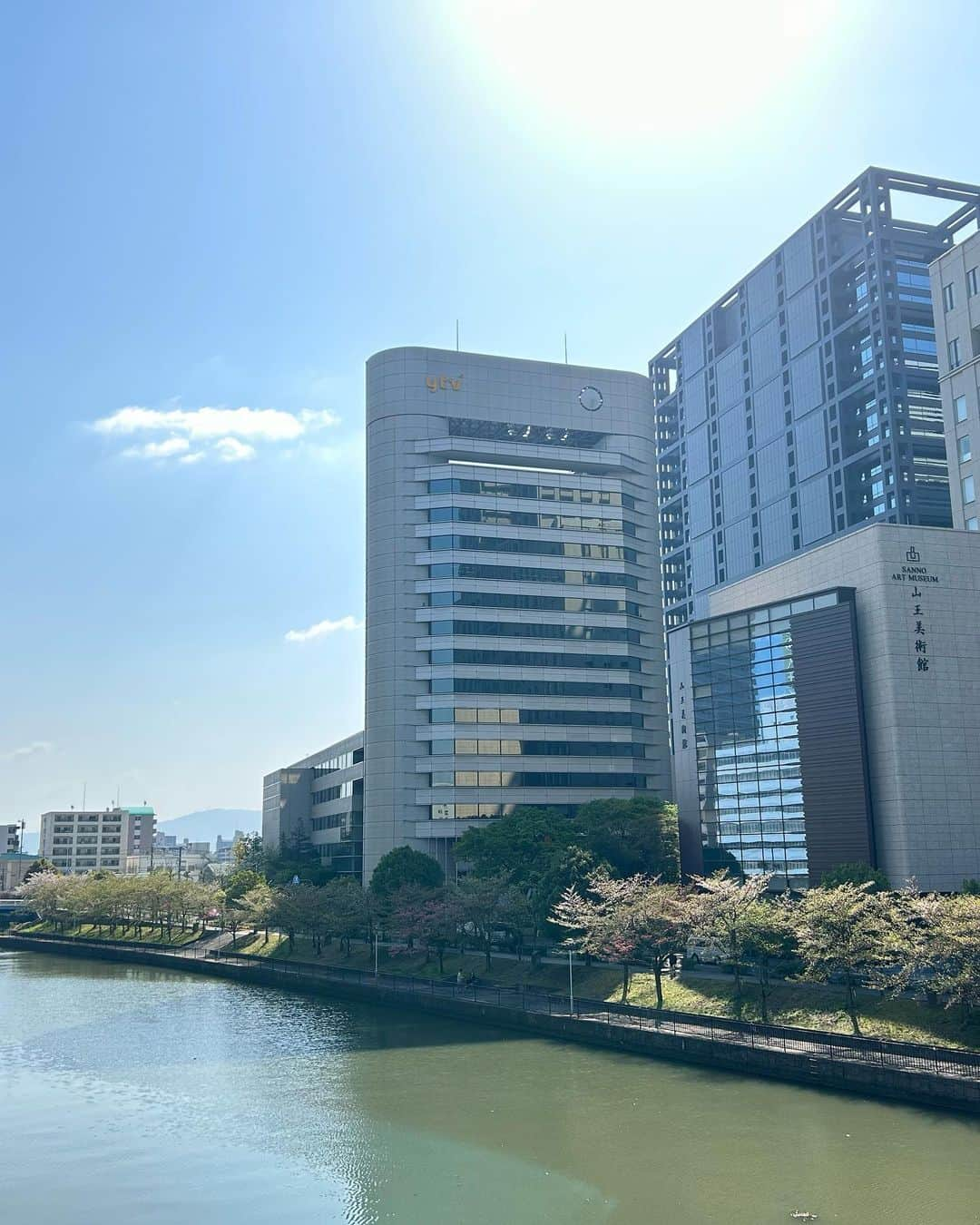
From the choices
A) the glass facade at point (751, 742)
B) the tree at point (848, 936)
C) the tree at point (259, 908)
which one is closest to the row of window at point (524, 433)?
the glass facade at point (751, 742)

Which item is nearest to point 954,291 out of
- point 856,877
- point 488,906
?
point 856,877

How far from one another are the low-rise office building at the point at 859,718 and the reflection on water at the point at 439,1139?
74.6 ft

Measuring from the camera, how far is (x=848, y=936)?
54844 mm

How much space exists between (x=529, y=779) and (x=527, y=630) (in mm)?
15398

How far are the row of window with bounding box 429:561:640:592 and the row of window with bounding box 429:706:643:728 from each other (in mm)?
13734

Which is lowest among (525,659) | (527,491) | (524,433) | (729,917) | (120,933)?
(120,933)

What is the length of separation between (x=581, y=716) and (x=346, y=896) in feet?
108

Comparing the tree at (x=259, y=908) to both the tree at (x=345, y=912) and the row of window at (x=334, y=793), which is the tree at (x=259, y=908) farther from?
the row of window at (x=334, y=793)

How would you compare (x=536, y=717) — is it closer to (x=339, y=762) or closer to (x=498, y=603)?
(x=498, y=603)

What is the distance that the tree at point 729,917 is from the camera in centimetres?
6041

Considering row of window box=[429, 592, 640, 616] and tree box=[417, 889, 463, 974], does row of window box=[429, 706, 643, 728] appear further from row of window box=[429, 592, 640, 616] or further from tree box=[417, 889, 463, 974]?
tree box=[417, 889, 463, 974]

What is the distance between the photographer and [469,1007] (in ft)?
225

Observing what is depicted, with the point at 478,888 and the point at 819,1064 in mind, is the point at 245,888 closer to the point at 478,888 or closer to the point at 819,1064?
the point at 478,888

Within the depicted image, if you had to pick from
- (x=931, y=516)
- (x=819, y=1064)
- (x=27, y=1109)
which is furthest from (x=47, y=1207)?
(x=931, y=516)
